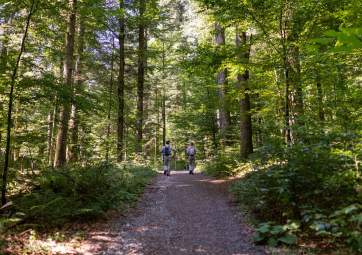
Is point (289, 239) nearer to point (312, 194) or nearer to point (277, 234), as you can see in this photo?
point (277, 234)

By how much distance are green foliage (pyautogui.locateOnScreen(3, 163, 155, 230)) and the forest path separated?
640mm

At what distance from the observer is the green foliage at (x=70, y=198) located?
7.09 m

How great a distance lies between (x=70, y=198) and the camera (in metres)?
8.08

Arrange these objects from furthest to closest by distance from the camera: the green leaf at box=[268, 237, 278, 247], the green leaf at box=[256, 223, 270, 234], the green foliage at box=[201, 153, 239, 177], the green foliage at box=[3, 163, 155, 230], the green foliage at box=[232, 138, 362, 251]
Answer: the green foliage at box=[201, 153, 239, 177] → the green foliage at box=[3, 163, 155, 230] → the green leaf at box=[256, 223, 270, 234] → the green leaf at box=[268, 237, 278, 247] → the green foliage at box=[232, 138, 362, 251]

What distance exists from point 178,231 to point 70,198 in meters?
2.71

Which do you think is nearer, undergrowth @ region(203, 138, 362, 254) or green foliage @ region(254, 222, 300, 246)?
undergrowth @ region(203, 138, 362, 254)

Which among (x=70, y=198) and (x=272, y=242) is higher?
(x=70, y=198)

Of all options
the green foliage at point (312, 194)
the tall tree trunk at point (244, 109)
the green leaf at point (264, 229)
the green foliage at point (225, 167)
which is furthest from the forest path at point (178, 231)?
the tall tree trunk at point (244, 109)

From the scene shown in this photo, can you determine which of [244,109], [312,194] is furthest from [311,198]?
[244,109]

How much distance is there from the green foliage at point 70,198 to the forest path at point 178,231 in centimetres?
64

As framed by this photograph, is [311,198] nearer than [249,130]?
Yes

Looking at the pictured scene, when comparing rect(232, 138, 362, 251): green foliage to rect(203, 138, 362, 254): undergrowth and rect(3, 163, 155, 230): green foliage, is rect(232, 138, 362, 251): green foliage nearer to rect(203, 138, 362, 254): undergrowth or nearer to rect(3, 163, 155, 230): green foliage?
rect(203, 138, 362, 254): undergrowth

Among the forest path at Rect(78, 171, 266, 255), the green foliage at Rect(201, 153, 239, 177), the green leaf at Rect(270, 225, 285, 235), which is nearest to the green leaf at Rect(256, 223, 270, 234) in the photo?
the green leaf at Rect(270, 225, 285, 235)

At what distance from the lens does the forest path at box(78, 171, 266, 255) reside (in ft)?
19.8
